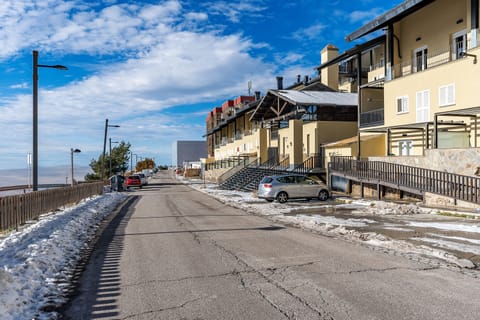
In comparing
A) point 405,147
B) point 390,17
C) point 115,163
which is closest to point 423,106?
point 405,147

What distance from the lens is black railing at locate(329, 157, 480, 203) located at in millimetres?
16438

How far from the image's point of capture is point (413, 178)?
19562 mm

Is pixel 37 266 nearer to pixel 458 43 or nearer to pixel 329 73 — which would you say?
pixel 458 43

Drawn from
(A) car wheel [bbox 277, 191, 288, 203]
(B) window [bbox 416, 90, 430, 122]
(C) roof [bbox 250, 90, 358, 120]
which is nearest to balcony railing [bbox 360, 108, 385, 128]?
(B) window [bbox 416, 90, 430, 122]

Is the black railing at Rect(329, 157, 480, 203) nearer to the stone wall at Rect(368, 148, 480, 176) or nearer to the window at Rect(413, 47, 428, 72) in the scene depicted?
the stone wall at Rect(368, 148, 480, 176)

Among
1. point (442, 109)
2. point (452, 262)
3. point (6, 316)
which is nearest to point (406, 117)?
point (442, 109)

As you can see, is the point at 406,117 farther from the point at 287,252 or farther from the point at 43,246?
the point at 43,246

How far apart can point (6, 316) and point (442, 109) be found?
2293 cm

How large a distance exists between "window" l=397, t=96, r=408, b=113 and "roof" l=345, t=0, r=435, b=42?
562cm

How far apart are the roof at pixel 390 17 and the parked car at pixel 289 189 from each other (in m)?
12.8

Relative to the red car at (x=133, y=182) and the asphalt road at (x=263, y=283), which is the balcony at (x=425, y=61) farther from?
the red car at (x=133, y=182)

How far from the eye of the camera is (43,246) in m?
9.12

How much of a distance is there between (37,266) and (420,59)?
26200 millimetres

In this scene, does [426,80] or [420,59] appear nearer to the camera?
[426,80]
